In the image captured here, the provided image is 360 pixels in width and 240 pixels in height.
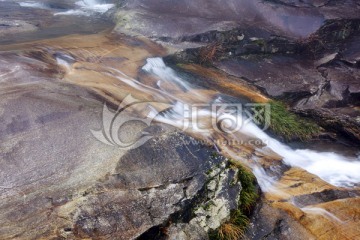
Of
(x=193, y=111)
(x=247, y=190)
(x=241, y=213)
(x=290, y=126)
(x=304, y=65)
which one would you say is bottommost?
(x=241, y=213)

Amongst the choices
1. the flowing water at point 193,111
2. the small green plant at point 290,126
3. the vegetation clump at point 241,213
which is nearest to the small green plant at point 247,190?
the vegetation clump at point 241,213

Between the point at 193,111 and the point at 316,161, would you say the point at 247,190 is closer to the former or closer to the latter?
→ the point at 193,111

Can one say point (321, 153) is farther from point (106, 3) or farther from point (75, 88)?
point (106, 3)

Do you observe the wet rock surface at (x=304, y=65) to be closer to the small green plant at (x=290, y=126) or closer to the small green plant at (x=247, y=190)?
the small green plant at (x=290, y=126)

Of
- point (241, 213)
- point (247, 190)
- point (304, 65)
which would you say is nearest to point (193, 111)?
point (247, 190)

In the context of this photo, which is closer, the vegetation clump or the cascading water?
the vegetation clump

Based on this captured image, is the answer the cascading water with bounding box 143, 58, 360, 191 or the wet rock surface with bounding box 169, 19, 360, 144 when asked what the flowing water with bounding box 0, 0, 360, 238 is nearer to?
the cascading water with bounding box 143, 58, 360, 191

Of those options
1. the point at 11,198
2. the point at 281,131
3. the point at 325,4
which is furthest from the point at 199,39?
the point at 11,198

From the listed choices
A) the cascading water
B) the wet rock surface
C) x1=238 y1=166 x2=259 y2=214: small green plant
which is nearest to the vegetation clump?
x1=238 y1=166 x2=259 y2=214: small green plant
